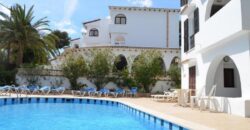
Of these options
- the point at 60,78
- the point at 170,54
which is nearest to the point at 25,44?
the point at 60,78

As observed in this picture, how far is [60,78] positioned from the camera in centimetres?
2808

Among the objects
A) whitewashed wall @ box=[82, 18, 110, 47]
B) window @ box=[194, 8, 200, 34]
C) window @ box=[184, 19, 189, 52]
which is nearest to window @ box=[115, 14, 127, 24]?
whitewashed wall @ box=[82, 18, 110, 47]

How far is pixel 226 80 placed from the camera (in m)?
15.9

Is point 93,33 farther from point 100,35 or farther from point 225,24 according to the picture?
point 225,24

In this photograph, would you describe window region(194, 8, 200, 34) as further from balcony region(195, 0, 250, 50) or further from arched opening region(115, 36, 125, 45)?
arched opening region(115, 36, 125, 45)

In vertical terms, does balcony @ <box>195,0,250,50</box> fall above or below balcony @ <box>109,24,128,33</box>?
below

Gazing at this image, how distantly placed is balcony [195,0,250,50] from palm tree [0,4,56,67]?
1847 cm

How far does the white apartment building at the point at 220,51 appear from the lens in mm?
11039

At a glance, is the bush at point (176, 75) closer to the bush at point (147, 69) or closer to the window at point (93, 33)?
the bush at point (147, 69)

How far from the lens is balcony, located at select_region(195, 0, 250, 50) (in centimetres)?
1059

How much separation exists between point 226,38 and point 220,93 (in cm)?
442

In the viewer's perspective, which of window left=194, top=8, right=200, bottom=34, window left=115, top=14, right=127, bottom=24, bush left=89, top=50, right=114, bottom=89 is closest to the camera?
window left=194, top=8, right=200, bottom=34

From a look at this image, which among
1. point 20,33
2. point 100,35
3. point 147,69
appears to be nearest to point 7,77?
point 20,33

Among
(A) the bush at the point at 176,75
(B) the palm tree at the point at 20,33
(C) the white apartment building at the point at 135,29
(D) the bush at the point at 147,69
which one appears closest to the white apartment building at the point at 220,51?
(D) the bush at the point at 147,69
